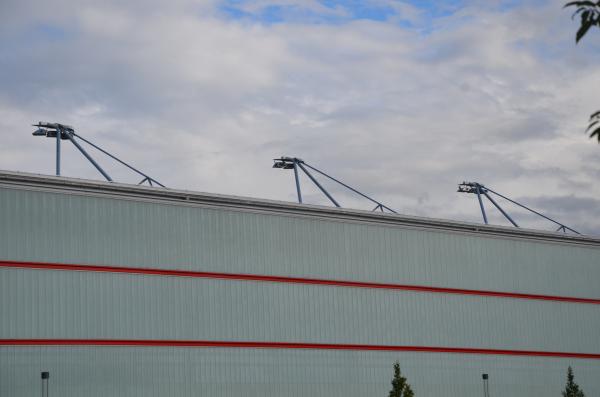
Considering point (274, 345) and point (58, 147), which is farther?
point (58, 147)

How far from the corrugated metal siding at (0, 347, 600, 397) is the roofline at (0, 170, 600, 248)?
6043mm

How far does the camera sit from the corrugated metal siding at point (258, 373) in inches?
1362

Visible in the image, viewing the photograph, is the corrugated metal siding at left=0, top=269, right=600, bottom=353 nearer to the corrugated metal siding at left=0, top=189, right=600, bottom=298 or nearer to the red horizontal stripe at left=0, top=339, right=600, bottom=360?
the red horizontal stripe at left=0, top=339, right=600, bottom=360

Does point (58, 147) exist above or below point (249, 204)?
above

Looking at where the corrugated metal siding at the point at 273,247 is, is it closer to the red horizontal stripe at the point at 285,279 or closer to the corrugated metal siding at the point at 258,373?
the red horizontal stripe at the point at 285,279

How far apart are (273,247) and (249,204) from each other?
7.04 feet

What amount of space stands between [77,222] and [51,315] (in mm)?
3628

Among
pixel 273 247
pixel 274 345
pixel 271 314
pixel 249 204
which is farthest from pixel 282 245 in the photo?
pixel 274 345

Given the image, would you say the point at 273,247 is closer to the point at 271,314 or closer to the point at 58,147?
the point at 271,314

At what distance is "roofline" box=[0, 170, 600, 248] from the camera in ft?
116

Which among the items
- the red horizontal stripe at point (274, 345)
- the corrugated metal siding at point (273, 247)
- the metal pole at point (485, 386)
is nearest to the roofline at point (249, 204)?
the corrugated metal siding at point (273, 247)

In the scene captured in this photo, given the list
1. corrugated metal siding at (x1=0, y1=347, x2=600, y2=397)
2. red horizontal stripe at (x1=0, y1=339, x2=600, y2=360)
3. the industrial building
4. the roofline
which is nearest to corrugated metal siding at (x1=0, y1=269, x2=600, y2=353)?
the industrial building

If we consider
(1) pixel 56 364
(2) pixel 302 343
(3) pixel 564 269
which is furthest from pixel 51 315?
(3) pixel 564 269

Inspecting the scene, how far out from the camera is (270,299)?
40.8m
